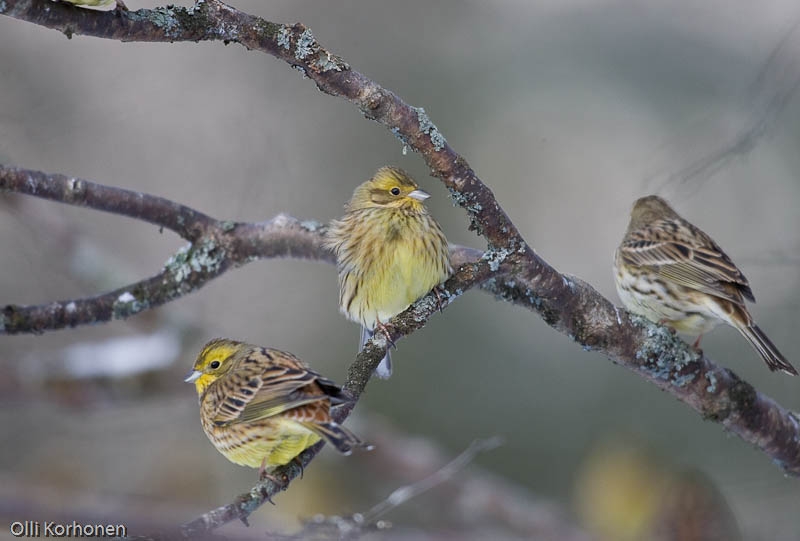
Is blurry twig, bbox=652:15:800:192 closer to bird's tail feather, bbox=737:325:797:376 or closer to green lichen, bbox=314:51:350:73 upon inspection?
bird's tail feather, bbox=737:325:797:376

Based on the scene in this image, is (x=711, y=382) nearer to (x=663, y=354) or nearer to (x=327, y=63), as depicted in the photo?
(x=663, y=354)

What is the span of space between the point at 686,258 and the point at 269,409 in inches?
134

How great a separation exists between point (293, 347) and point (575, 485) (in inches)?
143

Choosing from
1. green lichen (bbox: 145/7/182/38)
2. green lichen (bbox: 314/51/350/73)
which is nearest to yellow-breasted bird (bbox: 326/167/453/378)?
green lichen (bbox: 314/51/350/73)

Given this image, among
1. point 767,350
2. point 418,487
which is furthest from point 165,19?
point 767,350

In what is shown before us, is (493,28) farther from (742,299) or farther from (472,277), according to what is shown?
(472,277)

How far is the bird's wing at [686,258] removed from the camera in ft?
17.7

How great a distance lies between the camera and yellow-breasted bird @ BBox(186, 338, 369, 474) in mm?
3146

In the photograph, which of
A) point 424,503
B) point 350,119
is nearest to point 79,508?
point 424,503

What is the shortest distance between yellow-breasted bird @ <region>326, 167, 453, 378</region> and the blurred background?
1.01 meters

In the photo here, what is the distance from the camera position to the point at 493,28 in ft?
40.7

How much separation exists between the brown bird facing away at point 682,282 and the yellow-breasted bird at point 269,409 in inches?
108

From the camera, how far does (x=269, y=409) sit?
3.31 meters

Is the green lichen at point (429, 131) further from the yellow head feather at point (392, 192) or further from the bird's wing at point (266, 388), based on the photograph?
the yellow head feather at point (392, 192)
